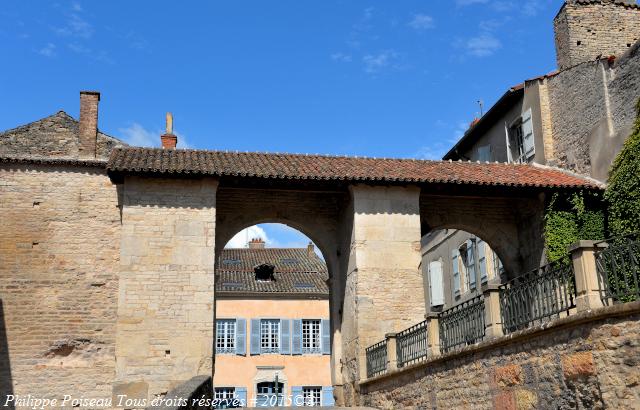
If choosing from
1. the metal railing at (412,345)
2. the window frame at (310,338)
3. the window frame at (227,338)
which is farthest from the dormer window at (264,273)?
the metal railing at (412,345)

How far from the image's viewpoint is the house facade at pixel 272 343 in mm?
30656

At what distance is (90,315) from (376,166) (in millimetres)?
7868

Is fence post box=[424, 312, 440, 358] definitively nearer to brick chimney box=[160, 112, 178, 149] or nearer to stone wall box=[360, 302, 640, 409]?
stone wall box=[360, 302, 640, 409]

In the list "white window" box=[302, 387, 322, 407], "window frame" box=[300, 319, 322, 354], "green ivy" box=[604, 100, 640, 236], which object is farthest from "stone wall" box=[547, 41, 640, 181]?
"white window" box=[302, 387, 322, 407]

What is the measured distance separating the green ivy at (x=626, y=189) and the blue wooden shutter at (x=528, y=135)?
3.62 metres

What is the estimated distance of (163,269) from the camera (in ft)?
52.6

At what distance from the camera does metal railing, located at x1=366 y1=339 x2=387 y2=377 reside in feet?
47.8

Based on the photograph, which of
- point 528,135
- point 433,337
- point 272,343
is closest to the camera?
point 433,337

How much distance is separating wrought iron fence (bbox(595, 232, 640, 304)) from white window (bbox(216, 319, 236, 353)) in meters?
24.3

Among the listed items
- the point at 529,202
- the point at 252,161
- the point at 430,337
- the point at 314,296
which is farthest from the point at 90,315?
the point at 314,296

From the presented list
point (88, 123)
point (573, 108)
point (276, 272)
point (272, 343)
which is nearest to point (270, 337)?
point (272, 343)

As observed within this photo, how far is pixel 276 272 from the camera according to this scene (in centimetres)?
3441

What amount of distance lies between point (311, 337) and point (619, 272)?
24.5 m

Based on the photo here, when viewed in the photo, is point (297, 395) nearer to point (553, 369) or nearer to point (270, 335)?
point (270, 335)
